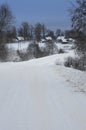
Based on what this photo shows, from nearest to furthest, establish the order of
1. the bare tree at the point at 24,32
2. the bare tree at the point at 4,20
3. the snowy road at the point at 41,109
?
the snowy road at the point at 41,109
the bare tree at the point at 4,20
the bare tree at the point at 24,32

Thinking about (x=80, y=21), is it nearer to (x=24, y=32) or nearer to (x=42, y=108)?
(x=42, y=108)

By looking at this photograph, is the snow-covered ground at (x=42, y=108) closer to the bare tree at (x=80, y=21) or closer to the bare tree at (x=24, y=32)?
the bare tree at (x=80, y=21)

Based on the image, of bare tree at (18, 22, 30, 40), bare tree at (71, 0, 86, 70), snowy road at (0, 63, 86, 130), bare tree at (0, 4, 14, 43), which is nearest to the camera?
snowy road at (0, 63, 86, 130)

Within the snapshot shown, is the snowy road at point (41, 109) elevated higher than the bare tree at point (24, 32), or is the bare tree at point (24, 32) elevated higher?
the snowy road at point (41, 109)

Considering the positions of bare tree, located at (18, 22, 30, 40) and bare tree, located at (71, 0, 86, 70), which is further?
bare tree, located at (18, 22, 30, 40)

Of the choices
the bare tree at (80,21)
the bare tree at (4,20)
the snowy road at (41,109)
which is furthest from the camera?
the bare tree at (4,20)

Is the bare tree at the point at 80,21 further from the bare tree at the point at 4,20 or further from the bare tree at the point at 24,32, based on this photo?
the bare tree at the point at 24,32

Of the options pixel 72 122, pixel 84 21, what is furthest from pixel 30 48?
pixel 72 122

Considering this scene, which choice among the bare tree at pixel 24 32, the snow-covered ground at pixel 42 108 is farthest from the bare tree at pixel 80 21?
the bare tree at pixel 24 32

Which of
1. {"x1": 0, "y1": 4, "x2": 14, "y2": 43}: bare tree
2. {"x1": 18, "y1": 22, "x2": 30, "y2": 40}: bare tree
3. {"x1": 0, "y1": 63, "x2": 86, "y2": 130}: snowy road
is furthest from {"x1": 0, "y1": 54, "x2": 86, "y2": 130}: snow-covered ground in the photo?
{"x1": 18, "y1": 22, "x2": 30, "y2": 40}: bare tree

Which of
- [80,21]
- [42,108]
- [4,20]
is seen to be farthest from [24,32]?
[42,108]

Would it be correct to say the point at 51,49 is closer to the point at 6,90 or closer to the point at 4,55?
the point at 4,55

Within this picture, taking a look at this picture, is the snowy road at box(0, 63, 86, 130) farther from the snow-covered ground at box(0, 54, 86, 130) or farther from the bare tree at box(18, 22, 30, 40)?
the bare tree at box(18, 22, 30, 40)

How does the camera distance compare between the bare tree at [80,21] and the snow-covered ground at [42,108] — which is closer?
the snow-covered ground at [42,108]
